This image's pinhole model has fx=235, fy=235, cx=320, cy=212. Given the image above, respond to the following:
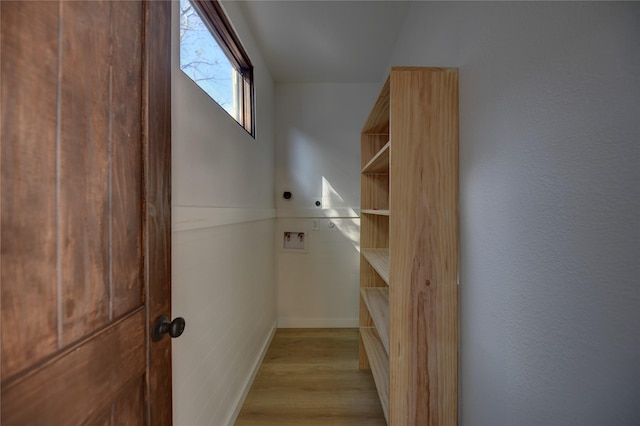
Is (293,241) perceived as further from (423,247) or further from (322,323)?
(423,247)

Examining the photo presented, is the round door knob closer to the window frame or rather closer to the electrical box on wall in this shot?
the window frame

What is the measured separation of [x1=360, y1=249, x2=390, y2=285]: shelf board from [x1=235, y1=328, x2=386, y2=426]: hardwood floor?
3.17ft

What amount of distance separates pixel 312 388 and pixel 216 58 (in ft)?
7.54

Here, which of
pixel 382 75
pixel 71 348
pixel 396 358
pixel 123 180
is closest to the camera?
pixel 71 348

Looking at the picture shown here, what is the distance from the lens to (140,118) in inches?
23.7

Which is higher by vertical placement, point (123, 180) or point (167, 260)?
point (123, 180)

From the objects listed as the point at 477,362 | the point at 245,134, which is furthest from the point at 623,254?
the point at 245,134

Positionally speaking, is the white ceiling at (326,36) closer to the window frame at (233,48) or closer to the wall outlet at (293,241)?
the window frame at (233,48)

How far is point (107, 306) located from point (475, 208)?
1.14 meters

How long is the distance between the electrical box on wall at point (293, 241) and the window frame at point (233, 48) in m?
1.11

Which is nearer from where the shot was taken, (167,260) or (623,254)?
(623,254)

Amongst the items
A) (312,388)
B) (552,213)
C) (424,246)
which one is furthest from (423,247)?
(312,388)

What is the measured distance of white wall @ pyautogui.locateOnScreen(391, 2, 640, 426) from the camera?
470 mm

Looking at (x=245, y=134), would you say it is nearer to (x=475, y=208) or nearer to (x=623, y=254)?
(x=475, y=208)
